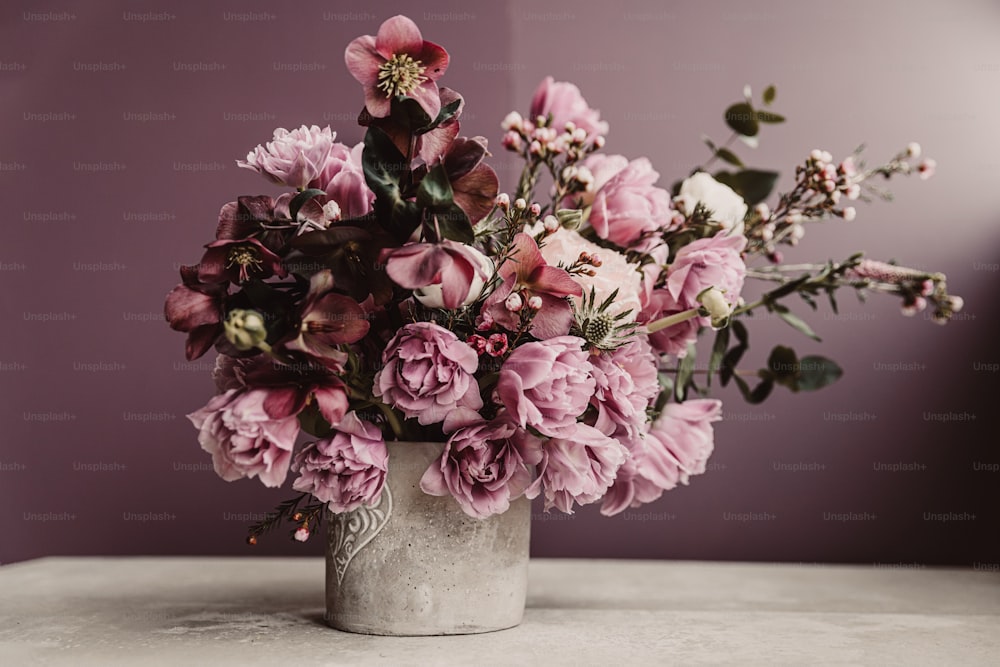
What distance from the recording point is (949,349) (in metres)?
1.32

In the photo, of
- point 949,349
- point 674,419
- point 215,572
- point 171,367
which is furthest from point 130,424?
point 949,349

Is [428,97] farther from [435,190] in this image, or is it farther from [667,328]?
[667,328]

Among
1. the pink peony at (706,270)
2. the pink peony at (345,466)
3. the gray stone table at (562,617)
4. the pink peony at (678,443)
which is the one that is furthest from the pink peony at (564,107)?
the gray stone table at (562,617)

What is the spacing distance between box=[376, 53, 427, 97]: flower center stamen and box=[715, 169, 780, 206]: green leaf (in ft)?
1.53

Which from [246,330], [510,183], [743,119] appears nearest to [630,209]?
[743,119]

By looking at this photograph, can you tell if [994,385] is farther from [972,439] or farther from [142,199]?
[142,199]

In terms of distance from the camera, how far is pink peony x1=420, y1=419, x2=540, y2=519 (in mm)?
721

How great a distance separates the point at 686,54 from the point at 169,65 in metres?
0.80

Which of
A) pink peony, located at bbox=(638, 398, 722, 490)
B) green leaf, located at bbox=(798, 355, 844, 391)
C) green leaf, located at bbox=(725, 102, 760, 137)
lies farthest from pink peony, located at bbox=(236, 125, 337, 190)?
green leaf, located at bbox=(798, 355, 844, 391)

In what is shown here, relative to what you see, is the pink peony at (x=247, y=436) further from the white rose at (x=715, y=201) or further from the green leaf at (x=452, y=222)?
the white rose at (x=715, y=201)

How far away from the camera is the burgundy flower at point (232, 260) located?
2.27 feet

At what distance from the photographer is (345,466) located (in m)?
0.71

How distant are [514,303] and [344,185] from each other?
Result: 18cm

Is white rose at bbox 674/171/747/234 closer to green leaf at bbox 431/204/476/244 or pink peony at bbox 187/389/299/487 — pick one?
green leaf at bbox 431/204/476/244
